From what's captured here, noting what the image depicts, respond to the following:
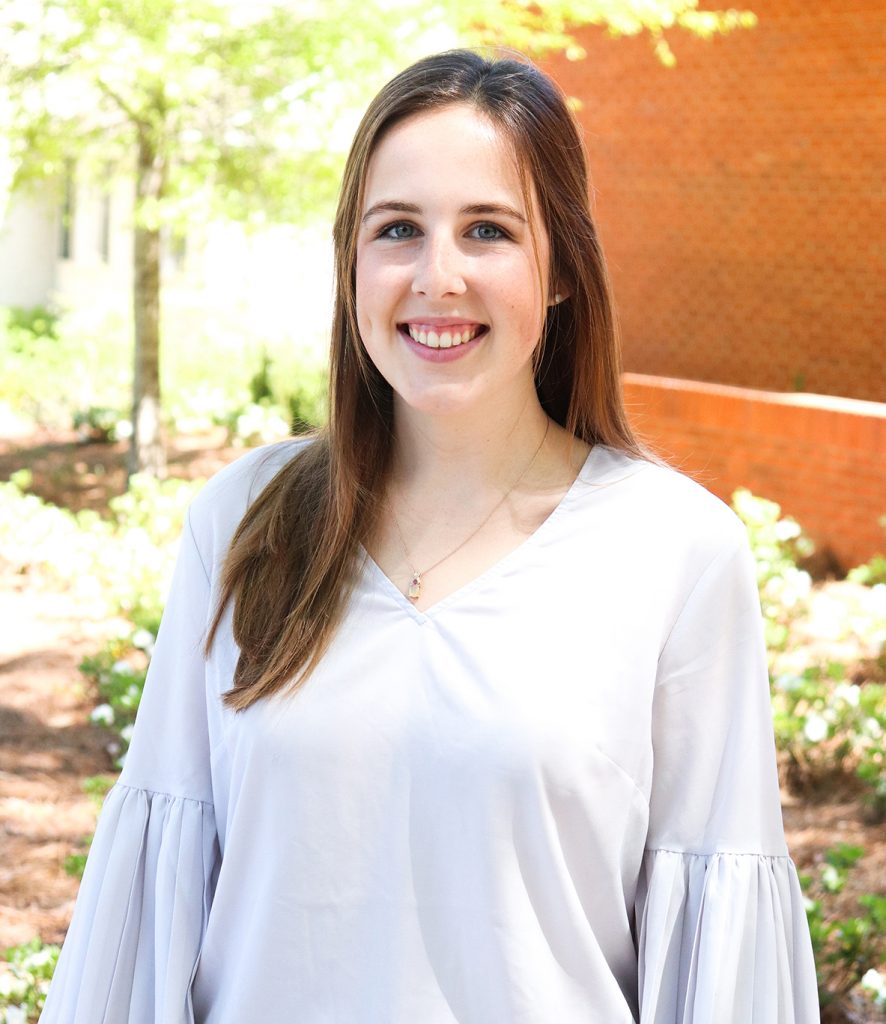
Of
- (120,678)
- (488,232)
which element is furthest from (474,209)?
(120,678)

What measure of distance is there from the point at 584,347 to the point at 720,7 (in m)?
9.74

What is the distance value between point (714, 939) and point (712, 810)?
0.16m

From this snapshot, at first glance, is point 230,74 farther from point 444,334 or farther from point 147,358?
point 444,334

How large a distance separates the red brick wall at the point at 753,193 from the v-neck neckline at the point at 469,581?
349 inches

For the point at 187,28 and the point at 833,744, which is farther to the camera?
the point at 187,28

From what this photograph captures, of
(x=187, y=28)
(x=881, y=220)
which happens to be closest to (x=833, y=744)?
(x=187, y=28)

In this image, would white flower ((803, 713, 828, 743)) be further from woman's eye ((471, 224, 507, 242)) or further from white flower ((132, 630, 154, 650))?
woman's eye ((471, 224, 507, 242))

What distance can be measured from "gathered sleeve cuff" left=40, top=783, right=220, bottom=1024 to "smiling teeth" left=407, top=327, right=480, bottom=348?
28.6 inches

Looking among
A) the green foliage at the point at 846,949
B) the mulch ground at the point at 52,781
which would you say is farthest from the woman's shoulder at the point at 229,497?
the mulch ground at the point at 52,781

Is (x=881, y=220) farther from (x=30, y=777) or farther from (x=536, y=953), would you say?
(x=536, y=953)

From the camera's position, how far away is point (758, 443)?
8773 millimetres

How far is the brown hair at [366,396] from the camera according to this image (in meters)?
1.77

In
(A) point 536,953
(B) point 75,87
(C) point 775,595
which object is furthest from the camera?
(B) point 75,87

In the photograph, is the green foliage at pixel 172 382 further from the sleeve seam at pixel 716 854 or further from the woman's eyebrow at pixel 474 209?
the sleeve seam at pixel 716 854
